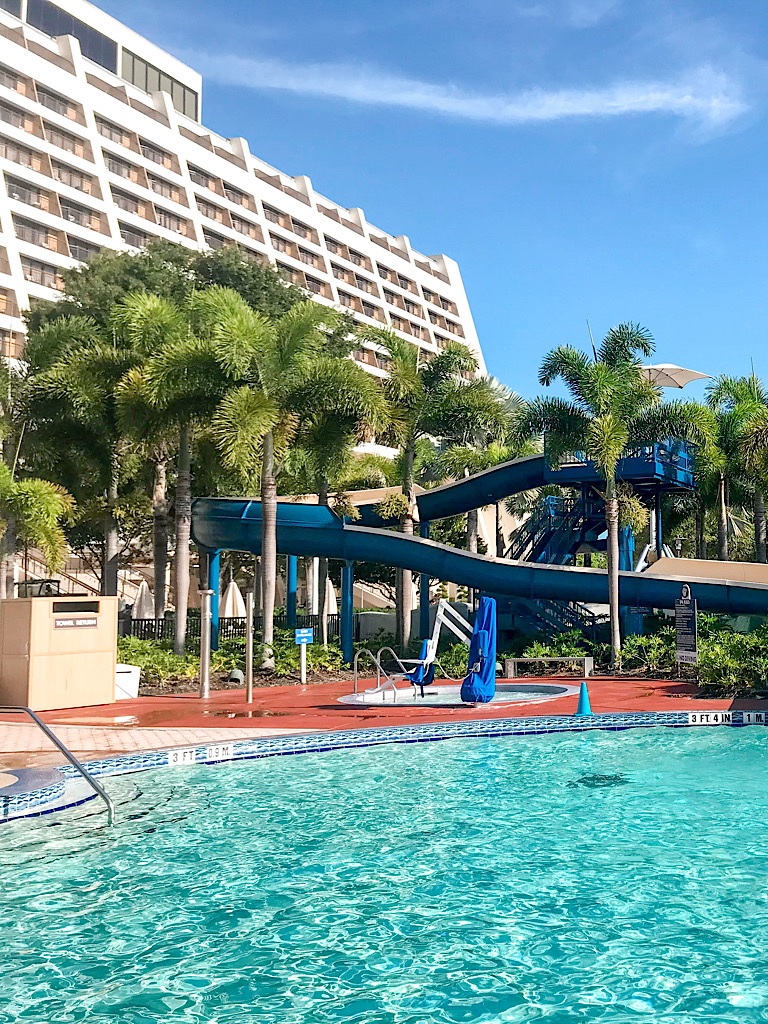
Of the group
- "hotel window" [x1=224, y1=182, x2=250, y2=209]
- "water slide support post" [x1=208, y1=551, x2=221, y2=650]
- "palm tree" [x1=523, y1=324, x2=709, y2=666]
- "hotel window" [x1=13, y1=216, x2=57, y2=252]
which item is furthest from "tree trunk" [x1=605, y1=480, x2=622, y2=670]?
"hotel window" [x1=224, y1=182, x2=250, y2=209]

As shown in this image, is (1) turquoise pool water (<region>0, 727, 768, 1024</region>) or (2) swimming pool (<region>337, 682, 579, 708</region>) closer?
(1) turquoise pool water (<region>0, 727, 768, 1024</region>)

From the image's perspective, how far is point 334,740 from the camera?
1279 cm

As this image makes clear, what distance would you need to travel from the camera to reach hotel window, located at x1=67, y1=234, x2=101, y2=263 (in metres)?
55.2

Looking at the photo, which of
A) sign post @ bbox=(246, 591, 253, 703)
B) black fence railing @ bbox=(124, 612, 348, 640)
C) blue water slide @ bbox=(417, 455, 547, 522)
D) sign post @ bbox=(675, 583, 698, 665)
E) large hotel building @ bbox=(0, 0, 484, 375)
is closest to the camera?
sign post @ bbox=(246, 591, 253, 703)

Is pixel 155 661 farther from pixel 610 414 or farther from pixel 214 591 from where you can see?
pixel 610 414

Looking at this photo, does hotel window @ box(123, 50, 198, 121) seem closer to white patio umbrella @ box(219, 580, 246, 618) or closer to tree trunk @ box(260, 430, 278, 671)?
white patio umbrella @ box(219, 580, 246, 618)

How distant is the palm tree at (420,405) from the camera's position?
25.7 meters

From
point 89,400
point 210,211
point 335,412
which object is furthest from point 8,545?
point 210,211

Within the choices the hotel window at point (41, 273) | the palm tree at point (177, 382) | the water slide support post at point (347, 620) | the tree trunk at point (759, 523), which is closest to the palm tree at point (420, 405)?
the water slide support post at point (347, 620)

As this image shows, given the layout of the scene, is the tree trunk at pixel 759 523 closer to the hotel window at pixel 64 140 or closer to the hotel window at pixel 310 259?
the hotel window at pixel 64 140

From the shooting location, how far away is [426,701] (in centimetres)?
1736

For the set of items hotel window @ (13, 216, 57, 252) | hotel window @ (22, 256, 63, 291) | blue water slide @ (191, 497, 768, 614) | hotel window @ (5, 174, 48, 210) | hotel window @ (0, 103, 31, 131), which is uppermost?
hotel window @ (0, 103, 31, 131)

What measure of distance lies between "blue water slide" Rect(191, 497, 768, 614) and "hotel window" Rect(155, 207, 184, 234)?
43.8 meters

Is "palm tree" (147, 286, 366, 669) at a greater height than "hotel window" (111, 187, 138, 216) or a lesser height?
lesser
